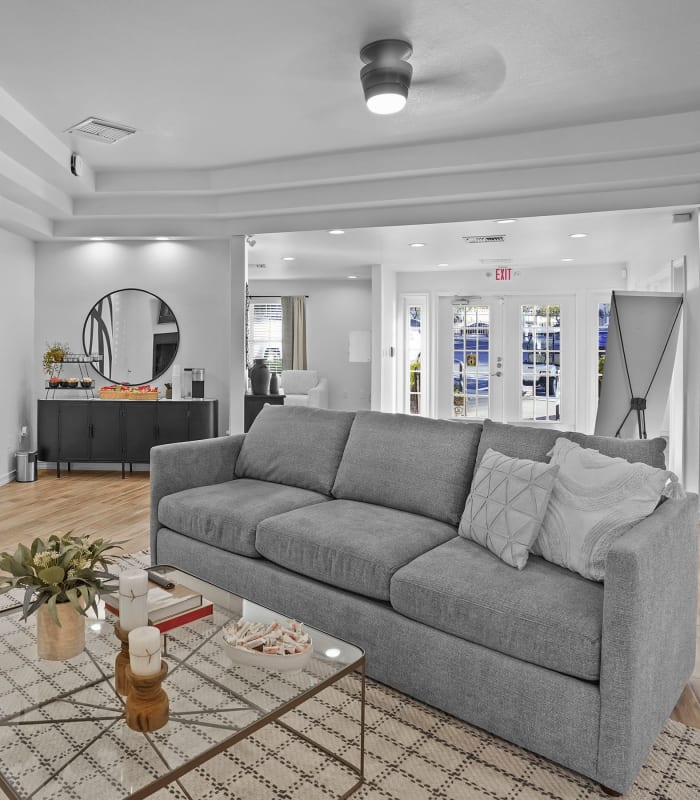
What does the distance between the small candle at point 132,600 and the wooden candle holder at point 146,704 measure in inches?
6.3

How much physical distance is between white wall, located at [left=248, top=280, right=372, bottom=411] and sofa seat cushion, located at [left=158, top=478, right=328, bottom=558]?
20.7ft

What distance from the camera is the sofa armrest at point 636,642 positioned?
1.58 metres

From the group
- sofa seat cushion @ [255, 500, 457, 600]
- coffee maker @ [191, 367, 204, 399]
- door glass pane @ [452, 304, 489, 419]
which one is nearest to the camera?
sofa seat cushion @ [255, 500, 457, 600]

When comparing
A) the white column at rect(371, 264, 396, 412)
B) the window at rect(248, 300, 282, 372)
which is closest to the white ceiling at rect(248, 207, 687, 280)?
the white column at rect(371, 264, 396, 412)

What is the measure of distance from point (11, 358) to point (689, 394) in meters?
5.89

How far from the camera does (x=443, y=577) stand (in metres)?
1.99

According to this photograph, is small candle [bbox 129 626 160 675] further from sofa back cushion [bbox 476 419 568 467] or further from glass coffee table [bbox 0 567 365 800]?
sofa back cushion [bbox 476 419 568 467]

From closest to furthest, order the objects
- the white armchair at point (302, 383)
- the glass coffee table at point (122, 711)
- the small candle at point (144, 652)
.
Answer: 1. the glass coffee table at point (122, 711)
2. the small candle at point (144, 652)
3. the white armchair at point (302, 383)

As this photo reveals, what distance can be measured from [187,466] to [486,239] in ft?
13.7

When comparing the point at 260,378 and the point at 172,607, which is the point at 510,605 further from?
the point at 260,378

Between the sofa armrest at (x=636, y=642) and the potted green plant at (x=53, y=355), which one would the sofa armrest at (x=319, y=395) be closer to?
the potted green plant at (x=53, y=355)

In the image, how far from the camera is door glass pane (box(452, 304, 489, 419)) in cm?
854

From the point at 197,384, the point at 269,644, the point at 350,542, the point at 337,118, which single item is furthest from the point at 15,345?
the point at 269,644

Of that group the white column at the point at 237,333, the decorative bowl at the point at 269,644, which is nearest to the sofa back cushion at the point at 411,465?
the decorative bowl at the point at 269,644
